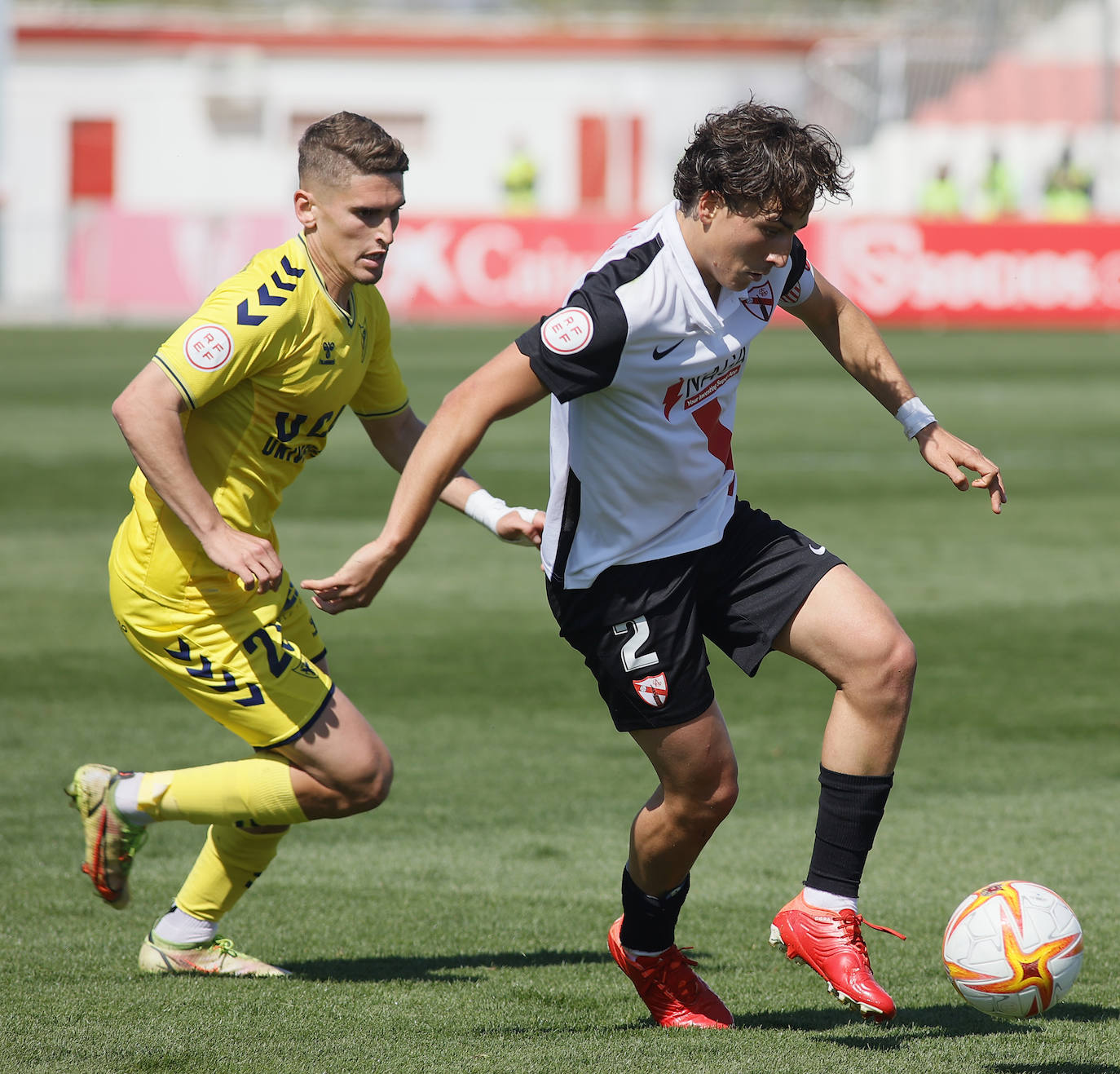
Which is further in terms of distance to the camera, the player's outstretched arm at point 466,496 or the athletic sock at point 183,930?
the athletic sock at point 183,930

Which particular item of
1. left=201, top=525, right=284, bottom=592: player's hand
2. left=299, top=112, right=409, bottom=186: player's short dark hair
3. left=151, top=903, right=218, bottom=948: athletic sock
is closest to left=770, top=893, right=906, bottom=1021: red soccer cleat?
left=201, top=525, right=284, bottom=592: player's hand

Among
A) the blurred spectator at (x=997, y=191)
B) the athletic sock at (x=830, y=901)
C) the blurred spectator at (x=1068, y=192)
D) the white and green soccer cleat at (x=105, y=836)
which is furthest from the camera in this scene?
the blurred spectator at (x=997, y=191)

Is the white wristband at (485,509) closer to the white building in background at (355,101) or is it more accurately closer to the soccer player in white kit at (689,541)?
the soccer player in white kit at (689,541)

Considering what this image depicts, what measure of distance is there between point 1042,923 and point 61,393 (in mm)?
15775

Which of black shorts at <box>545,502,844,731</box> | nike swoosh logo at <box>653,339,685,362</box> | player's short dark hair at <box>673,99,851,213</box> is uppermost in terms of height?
player's short dark hair at <box>673,99,851,213</box>

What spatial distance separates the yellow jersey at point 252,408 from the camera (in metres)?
4.04

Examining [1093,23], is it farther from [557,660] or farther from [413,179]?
[557,660]

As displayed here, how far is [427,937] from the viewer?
4.71m

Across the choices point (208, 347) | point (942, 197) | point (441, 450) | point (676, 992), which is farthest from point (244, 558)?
point (942, 197)

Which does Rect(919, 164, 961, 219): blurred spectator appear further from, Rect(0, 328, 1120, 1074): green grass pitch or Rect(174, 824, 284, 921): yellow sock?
Rect(174, 824, 284, 921): yellow sock

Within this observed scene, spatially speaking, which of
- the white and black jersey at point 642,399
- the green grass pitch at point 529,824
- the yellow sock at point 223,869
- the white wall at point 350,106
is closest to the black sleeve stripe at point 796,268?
the white and black jersey at point 642,399

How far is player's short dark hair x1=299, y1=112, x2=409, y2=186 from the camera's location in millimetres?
4078

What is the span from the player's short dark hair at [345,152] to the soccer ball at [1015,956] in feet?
7.32

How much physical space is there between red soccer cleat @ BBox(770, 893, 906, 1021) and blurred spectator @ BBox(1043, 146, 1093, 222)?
26.0 m
